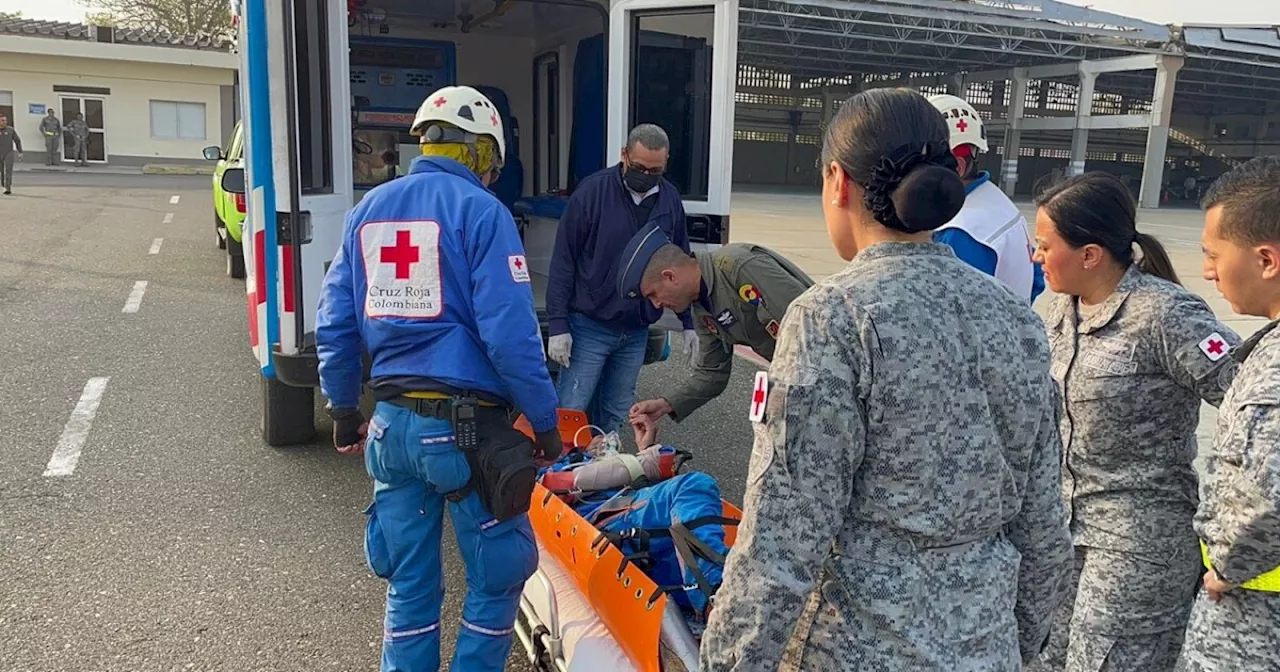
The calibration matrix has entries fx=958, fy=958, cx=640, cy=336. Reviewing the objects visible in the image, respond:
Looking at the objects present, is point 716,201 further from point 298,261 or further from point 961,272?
point 961,272

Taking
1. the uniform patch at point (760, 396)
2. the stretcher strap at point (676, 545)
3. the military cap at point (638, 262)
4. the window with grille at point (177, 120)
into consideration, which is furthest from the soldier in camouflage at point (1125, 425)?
the window with grille at point (177, 120)

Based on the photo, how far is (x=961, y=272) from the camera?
5.10 ft

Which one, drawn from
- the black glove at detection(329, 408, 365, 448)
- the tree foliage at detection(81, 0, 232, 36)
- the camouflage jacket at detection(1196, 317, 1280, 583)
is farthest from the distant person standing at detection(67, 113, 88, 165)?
the camouflage jacket at detection(1196, 317, 1280, 583)

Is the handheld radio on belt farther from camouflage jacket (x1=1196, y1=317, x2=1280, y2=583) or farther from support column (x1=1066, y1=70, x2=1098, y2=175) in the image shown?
support column (x1=1066, y1=70, x2=1098, y2=175)

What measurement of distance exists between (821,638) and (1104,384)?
1.20 m

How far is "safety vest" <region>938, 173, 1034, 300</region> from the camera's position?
311 centimetres

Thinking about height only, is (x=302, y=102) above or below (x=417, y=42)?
below

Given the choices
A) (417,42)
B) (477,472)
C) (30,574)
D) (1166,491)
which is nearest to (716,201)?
(477,472)

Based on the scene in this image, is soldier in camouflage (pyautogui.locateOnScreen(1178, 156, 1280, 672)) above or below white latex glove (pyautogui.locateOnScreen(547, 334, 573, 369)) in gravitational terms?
above

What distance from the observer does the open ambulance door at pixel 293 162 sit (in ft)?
13.2

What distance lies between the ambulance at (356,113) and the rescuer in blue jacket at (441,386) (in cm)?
152

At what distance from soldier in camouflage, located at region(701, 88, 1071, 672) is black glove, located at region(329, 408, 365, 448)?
186 centimetres

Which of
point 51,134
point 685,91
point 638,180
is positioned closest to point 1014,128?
point 51,134

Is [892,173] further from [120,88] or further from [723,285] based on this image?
[120,88]
